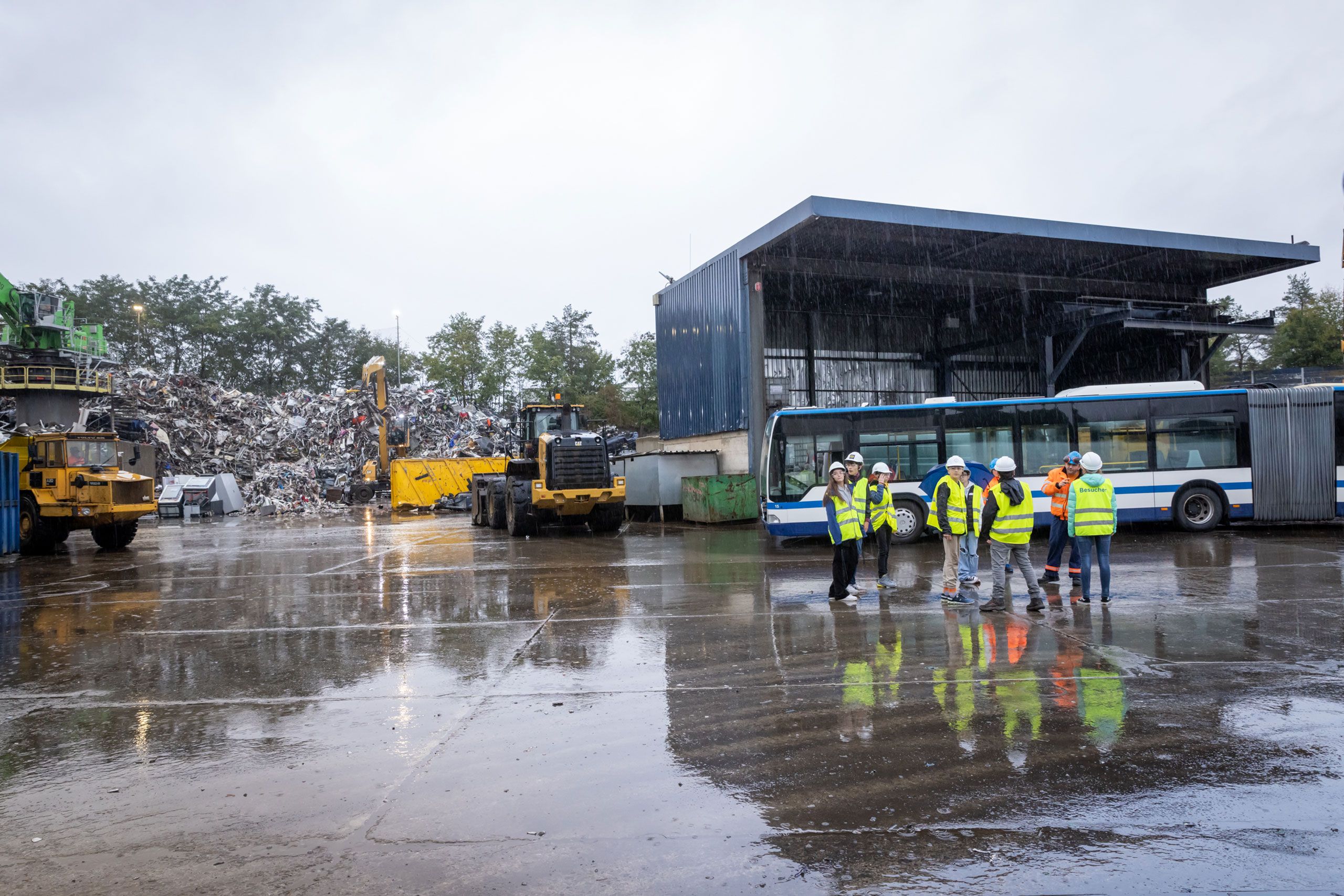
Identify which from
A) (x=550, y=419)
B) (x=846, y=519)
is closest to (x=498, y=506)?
(x=550, y=419)

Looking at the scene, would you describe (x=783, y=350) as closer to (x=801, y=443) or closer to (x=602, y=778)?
(x=801, y=443)

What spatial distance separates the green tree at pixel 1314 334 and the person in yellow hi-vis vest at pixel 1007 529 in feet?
172

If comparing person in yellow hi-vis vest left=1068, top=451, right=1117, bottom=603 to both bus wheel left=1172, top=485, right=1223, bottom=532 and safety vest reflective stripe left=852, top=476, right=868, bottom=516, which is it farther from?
bus wheel left=1172, top=485, right=1223, bottom=532

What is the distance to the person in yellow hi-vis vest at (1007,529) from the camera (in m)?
8.77

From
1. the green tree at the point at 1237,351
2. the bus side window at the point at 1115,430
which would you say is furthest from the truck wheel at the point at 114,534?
the green tree at the point at 1237,351

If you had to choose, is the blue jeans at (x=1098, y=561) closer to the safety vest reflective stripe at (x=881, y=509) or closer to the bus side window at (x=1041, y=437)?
the safety vest reflective stripe at (x=881, y=509)

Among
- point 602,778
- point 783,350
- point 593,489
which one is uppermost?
point 783,350

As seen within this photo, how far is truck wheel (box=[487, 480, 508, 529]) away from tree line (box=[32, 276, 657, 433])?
27.8m

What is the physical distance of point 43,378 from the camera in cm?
3847

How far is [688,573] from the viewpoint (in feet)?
40.8

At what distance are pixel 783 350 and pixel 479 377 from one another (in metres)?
29.9

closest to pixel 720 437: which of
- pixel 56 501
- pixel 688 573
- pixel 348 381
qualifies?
pixel 688 573

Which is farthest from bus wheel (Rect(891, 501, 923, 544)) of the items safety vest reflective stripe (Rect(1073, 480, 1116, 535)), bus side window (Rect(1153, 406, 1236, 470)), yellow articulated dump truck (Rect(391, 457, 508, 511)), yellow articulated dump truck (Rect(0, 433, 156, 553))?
yellow articulated dump truck (Rect(391, 457, 508, 511))

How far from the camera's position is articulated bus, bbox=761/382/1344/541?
52.4 feet
